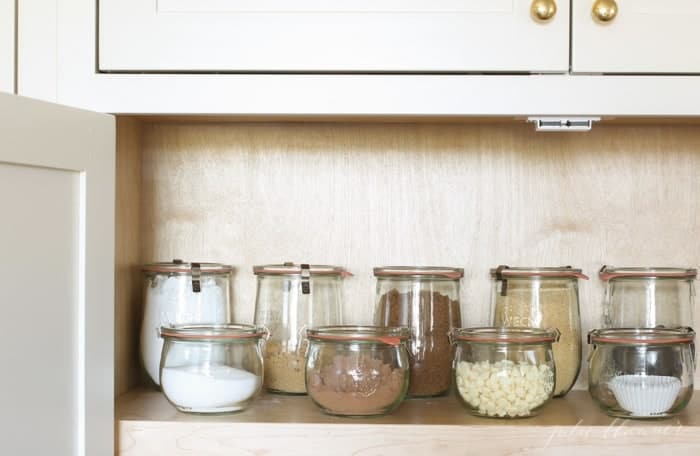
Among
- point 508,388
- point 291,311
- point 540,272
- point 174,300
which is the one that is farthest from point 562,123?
point 174,300

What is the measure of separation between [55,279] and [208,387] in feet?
1.03

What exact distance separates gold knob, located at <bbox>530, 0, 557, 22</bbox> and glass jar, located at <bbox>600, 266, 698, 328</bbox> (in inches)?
17.0

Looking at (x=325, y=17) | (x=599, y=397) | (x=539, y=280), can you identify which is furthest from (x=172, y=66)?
(x=599, y=397)

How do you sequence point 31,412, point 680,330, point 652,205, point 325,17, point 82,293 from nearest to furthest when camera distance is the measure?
point 31,412
point 82,293
point 325,17
point 680,330
point 652,205

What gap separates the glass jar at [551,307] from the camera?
1.27 metres

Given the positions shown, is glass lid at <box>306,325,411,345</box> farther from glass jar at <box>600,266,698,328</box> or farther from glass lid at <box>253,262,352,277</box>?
glass jar at <box>600,266,698,328</box>

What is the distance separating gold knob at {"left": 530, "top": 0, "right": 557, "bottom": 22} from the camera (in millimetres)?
1062

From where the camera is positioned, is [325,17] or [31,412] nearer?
[31,412]

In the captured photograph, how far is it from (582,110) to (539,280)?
0.29m

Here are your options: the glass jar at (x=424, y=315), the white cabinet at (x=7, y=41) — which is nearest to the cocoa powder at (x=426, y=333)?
the glass jar at (x=424, y=315)

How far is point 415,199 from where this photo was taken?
140 cm

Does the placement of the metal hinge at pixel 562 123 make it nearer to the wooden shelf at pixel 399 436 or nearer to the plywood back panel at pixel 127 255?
the wooden shelf at pixel 399 436

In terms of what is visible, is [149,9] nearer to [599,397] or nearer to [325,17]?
[325,17]

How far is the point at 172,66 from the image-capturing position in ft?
3.59
